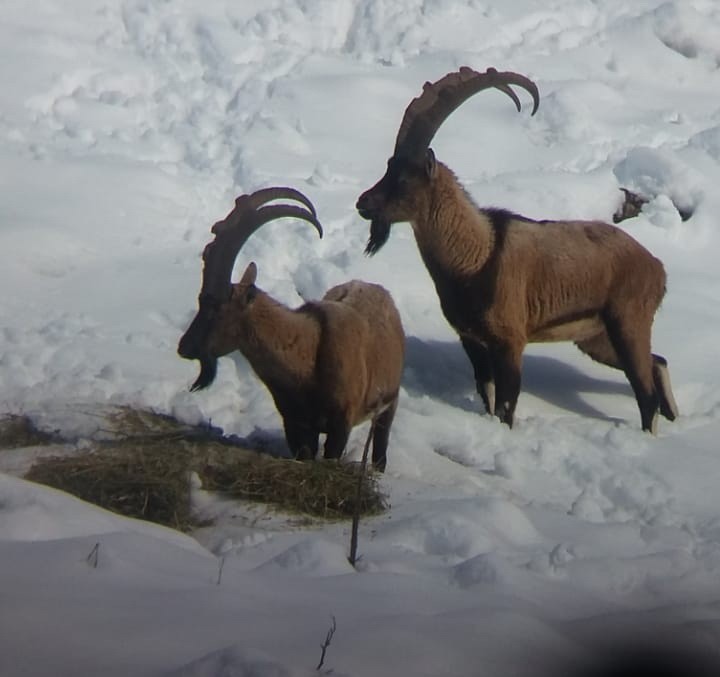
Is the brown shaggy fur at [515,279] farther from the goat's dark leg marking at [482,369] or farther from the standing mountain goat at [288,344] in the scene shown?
the standing mountain goat at [288,344]

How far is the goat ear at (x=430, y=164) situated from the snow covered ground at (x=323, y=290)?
4.37 feet

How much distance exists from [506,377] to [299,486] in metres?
2.77

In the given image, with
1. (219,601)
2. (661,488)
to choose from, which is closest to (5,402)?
(661,488)

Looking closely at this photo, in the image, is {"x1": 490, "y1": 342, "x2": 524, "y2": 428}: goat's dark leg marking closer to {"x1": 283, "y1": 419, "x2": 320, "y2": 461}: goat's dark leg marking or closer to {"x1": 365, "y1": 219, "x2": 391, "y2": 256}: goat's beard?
{"x1": 365, "y1": 219, "x2": 391, "y2": 256}: goat's beard

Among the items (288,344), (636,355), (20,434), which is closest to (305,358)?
(288,344)

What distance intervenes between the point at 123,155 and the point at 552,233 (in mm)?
4194

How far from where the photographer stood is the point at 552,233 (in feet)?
31.4

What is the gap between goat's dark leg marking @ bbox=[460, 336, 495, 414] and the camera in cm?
941

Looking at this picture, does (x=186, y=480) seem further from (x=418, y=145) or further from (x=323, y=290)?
(x=323, y=290)

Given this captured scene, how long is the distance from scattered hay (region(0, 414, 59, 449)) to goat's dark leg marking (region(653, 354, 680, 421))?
3.96 metres

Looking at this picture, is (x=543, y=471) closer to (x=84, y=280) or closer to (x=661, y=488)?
(x=661, y=488)

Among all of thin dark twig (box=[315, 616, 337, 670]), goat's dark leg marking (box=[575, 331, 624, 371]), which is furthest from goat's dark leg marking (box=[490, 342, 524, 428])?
thin dark twig (box=[315, 616, 337, 670])

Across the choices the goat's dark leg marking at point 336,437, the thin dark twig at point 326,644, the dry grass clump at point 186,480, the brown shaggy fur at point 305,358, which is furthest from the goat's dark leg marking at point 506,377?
the thin dark twig at point 326,644

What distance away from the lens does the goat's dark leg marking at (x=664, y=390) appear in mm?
9711
